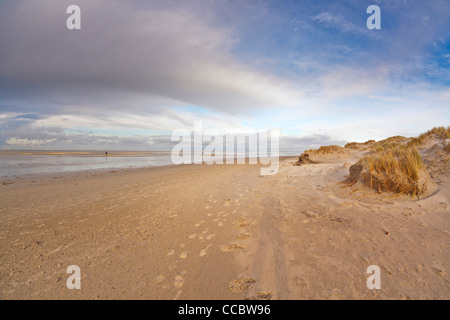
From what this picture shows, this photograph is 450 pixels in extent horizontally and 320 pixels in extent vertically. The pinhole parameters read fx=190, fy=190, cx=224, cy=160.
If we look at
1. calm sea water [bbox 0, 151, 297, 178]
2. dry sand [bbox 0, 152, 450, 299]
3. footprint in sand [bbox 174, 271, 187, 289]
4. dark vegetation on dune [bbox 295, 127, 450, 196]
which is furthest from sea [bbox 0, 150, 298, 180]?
dark vegetation on dune [bbox 295, 127, 450, 196]

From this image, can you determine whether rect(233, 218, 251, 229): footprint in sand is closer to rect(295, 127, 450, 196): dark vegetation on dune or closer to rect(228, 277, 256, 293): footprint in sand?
rect(228, 277, 256, 293): footprint in sand

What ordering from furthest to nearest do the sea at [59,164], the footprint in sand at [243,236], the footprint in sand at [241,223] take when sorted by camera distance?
1. the sea at [59,164]
2. the footprint in sand at [241,223]
3. the footprint in sand at [243,236]

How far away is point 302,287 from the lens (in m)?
2.26

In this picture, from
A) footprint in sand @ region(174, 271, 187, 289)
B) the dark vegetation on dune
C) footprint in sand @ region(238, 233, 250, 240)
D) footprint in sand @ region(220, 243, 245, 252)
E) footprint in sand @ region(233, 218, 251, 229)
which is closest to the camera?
footprint in sand @ region(174, 271, 187, 289)

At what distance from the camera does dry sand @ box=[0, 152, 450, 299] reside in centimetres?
232

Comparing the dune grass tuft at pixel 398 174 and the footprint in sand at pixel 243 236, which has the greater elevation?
the dune grass tuft at pixel 398 174

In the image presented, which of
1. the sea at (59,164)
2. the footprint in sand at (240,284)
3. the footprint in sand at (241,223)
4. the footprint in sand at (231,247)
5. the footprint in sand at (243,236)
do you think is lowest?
the footprint in sand at (240,284)

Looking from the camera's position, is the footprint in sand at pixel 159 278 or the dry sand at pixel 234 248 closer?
the dry sand at pixel 234 248

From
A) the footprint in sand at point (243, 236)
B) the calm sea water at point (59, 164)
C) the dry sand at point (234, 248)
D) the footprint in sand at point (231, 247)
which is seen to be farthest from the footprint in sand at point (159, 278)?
the calm sea water at point (59, 164)

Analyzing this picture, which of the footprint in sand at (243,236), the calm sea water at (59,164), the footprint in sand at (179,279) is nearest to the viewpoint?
the footprint in sand at (179,279)

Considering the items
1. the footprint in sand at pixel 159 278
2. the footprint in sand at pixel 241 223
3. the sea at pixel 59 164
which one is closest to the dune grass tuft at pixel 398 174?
the footprint in sand at pixel 241 223

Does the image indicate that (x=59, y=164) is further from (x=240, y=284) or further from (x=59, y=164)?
(x=240, y=284)

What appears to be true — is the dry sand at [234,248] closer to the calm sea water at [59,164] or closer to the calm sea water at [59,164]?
the calm sea water at [59,164]

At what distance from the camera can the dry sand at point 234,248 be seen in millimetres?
2316
